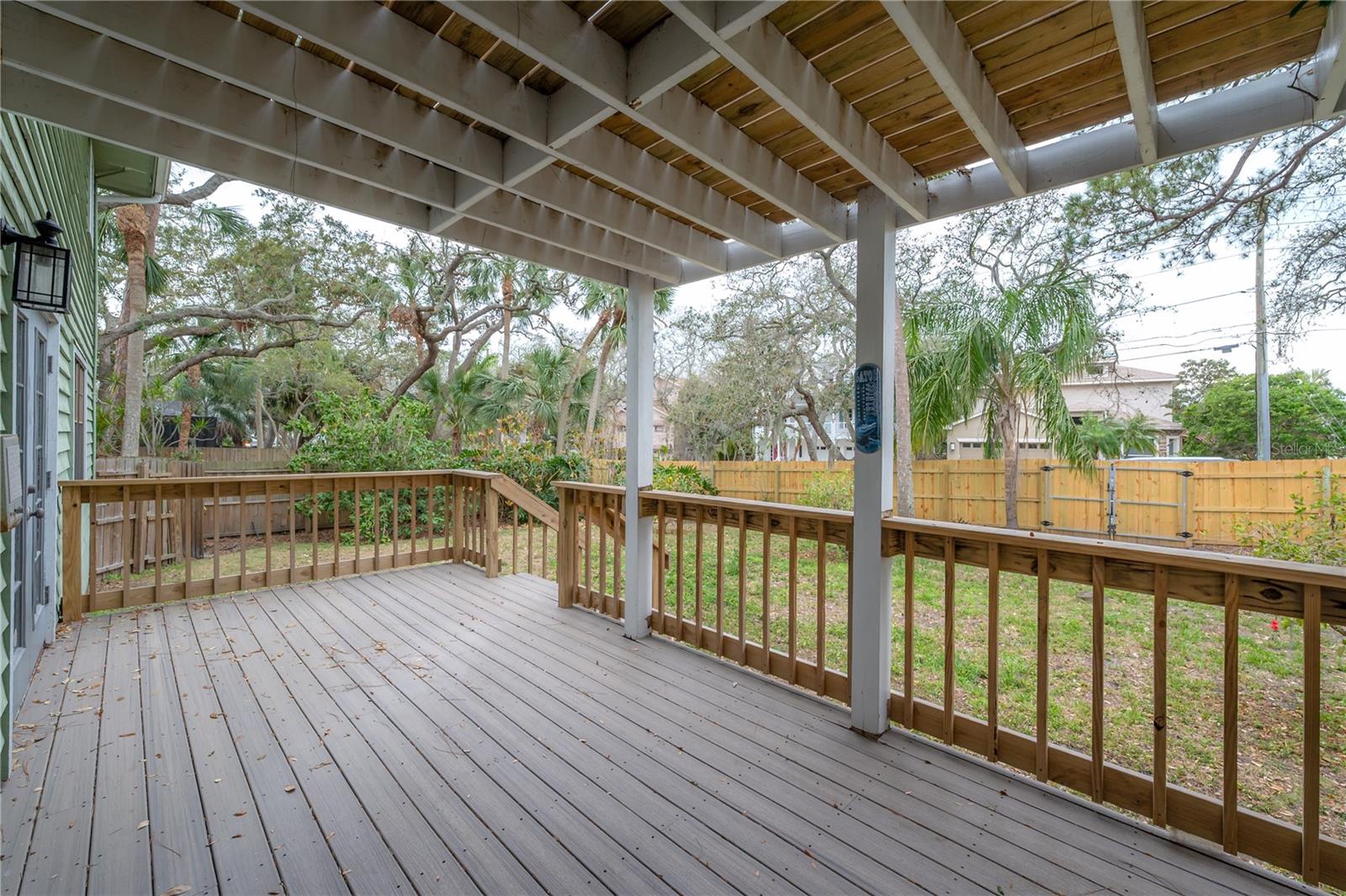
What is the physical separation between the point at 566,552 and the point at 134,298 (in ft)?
25.6

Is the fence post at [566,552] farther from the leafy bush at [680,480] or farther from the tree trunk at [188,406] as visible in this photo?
the tree trunk at [188,406]

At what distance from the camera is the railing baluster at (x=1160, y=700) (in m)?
1.80

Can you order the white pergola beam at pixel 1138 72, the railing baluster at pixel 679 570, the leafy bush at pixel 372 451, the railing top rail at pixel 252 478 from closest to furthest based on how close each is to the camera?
the white pergola beam at pixel 1138 72 < the railing baluster at pixel 679 570 < the railing top rail at pixel 252 478 < the leafy bush at pixel 372 451

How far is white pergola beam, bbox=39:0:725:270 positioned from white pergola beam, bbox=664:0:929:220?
889 mm

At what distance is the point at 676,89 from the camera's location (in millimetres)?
1858

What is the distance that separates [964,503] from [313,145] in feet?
26.2

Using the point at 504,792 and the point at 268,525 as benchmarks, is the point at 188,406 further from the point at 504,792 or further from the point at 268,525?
the point at 504,792

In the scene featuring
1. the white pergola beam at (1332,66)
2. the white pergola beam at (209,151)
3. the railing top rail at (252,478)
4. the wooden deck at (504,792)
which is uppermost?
the white pergola beam at (209,151)

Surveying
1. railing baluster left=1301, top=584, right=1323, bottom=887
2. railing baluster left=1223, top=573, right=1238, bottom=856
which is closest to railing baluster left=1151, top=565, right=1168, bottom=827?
railing baluster left=1223, top=573, right=1238, bottom=856

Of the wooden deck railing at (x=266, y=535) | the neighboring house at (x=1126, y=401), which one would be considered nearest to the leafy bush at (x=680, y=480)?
the wooden deck railing at (x=266, y=535)

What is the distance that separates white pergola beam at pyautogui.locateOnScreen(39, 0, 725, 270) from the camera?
4.74 ft

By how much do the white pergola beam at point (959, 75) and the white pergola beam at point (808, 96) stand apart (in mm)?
313

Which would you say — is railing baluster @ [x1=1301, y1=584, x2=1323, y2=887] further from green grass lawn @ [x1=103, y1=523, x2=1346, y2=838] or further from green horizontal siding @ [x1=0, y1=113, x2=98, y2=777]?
green horizontal siding @ [x1=0, y1=113, x2=98, y2=777]

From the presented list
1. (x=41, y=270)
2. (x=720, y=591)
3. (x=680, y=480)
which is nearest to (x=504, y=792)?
(x=720, y=591)
